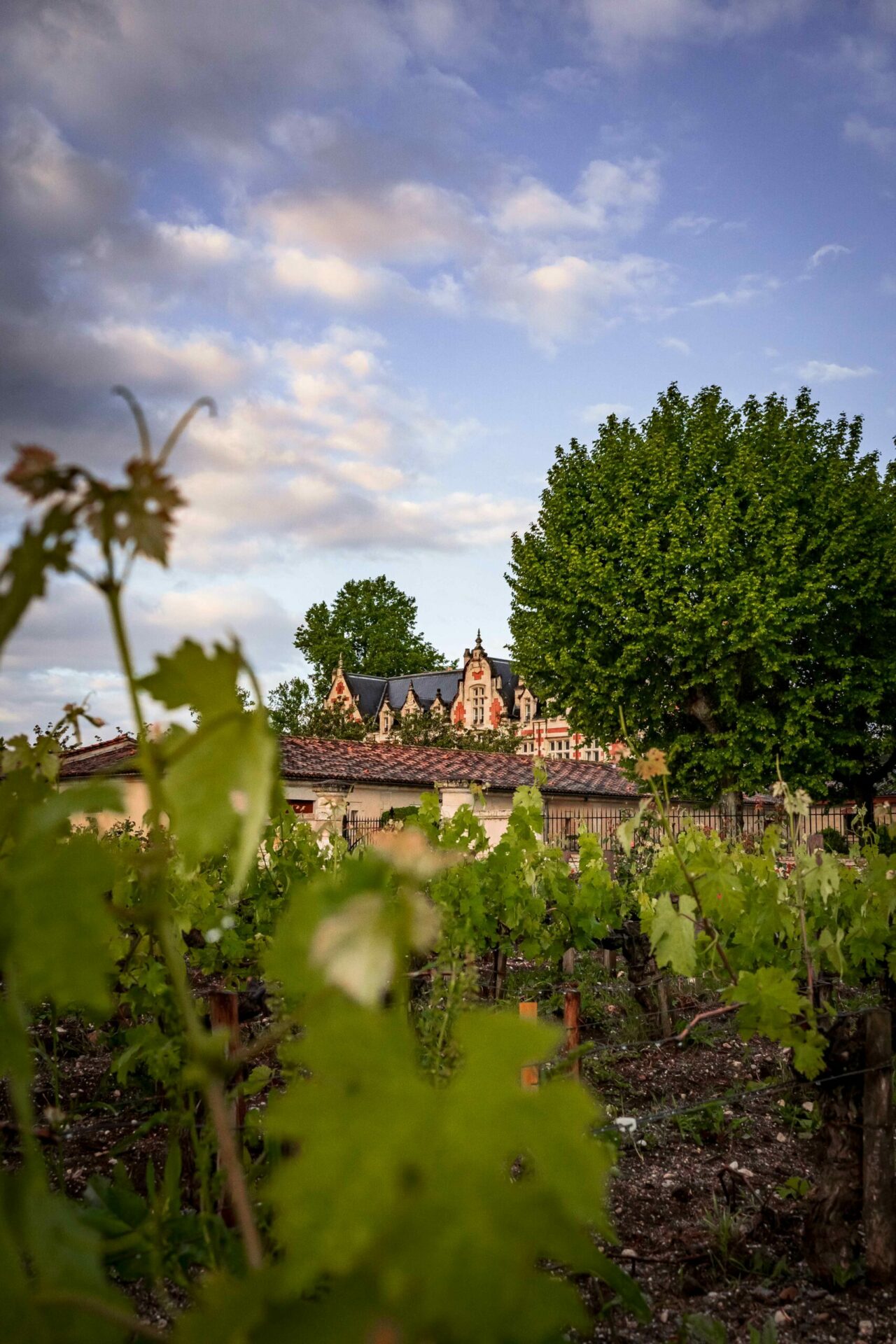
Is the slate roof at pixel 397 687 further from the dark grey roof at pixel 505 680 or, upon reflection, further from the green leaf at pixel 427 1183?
the green leaf at pixel 427 1183

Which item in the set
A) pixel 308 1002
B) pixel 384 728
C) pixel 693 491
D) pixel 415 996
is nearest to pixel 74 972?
pixel 308 1002

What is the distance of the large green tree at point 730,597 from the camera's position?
73.4 feet

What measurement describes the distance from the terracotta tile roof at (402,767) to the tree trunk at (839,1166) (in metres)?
15.9

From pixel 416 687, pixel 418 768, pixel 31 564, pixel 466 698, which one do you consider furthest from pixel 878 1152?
pixel 416 687

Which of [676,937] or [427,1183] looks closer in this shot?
[427,1183]

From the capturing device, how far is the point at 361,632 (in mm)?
58281

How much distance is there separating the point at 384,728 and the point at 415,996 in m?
52.1

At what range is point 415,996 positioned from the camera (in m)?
4.39

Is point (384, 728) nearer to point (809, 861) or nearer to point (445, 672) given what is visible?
point (445, 672)

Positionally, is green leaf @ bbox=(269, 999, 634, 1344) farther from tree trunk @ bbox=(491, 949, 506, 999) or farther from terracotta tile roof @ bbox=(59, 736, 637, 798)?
terracotta tile roof @ bbox=(59, 736, 637, 798)

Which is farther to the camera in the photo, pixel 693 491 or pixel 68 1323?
pixel 693 491

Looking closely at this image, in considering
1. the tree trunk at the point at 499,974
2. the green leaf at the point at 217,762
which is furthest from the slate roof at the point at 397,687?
the green leaf at the point at 217,762

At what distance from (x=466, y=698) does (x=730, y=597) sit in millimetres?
34606

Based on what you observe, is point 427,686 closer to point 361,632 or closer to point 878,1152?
point 361,632
